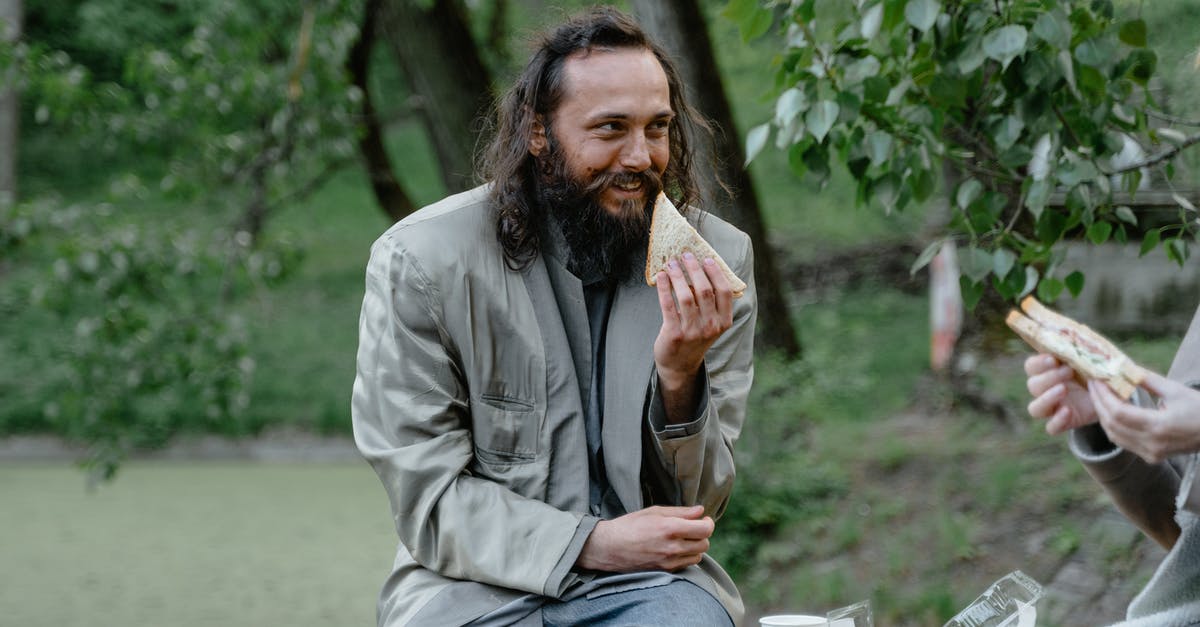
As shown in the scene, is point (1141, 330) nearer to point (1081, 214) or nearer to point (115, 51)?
point (1081, 214)

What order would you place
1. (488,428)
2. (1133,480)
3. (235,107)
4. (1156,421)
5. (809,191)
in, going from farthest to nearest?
(235,107)
(809,191)
(488,428)
(1133,480)
(1156,421)

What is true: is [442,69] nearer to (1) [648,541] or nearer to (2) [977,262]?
(2) [977,262]

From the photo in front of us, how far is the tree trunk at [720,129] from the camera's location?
5.29 metres

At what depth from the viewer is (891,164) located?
2.90 m

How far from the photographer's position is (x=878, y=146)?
108 inches

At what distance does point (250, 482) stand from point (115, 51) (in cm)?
703

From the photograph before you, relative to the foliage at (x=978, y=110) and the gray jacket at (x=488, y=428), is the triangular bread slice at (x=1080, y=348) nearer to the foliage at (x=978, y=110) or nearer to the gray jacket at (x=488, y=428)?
the gray jacket at (x=488, y=428)

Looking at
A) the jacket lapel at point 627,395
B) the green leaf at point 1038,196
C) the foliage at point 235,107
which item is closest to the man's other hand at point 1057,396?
the jacket lapel at point 627,395

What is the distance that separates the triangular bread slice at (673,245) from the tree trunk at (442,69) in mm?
3847

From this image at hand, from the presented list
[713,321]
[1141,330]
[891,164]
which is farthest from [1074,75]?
[1141,330]

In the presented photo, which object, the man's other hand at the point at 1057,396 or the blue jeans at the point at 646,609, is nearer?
the man's other hand at the point at 1057,396

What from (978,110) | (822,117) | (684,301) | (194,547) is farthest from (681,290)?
(194,547)

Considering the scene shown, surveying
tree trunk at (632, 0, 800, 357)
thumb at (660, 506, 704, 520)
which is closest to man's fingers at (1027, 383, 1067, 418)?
thumb at (660, 506, 704, 520)

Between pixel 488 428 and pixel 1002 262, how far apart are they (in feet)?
3.67
